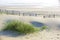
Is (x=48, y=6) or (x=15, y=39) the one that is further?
(x=48, y=6)

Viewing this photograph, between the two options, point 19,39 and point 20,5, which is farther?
point 20,5

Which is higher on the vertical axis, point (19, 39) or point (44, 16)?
point (44, 16)

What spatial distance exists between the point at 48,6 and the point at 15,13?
1.21ft

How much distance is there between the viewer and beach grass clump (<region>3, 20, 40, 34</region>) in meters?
1.37

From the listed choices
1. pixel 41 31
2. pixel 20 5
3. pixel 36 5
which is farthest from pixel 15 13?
pixel 41 31

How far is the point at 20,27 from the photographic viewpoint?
137 cm

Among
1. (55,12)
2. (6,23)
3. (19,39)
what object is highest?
(55,12)

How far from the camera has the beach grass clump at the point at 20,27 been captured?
137 cm

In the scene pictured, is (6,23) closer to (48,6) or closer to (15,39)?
(15,39)

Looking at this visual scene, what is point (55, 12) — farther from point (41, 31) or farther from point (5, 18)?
point (5, 18)

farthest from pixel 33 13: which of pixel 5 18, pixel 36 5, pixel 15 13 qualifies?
pixel 5 18

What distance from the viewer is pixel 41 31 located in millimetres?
1360

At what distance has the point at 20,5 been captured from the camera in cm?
147

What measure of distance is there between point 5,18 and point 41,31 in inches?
16.3
